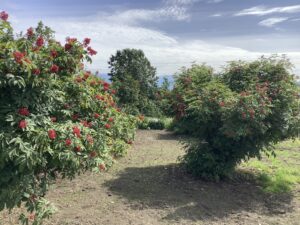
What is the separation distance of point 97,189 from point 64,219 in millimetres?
1353

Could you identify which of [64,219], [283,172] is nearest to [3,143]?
[64,219]

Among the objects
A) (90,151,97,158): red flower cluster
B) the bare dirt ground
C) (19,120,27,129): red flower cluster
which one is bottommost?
the bare dirt ground

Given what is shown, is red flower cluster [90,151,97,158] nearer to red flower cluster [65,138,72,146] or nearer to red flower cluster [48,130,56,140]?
red flower cluster [65,138,72,146]

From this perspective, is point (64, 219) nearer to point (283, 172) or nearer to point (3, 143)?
point (3, 143)

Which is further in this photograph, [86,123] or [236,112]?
[236,112]

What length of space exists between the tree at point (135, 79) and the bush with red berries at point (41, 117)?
12457 millimetres

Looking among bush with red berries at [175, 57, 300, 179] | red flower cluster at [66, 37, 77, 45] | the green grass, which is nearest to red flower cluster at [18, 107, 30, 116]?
red flower cluster at [66, 37, 77, 45]

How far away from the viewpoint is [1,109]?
304 centimetres

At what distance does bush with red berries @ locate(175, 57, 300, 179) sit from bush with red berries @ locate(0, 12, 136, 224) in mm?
2732

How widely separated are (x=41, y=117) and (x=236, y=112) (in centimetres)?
351

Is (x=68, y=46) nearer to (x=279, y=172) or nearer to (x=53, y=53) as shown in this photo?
(x=53, y=53)

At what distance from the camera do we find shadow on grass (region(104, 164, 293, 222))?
5359 mm

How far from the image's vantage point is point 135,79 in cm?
1900

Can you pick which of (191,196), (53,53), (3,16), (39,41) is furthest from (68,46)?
(191,196)
